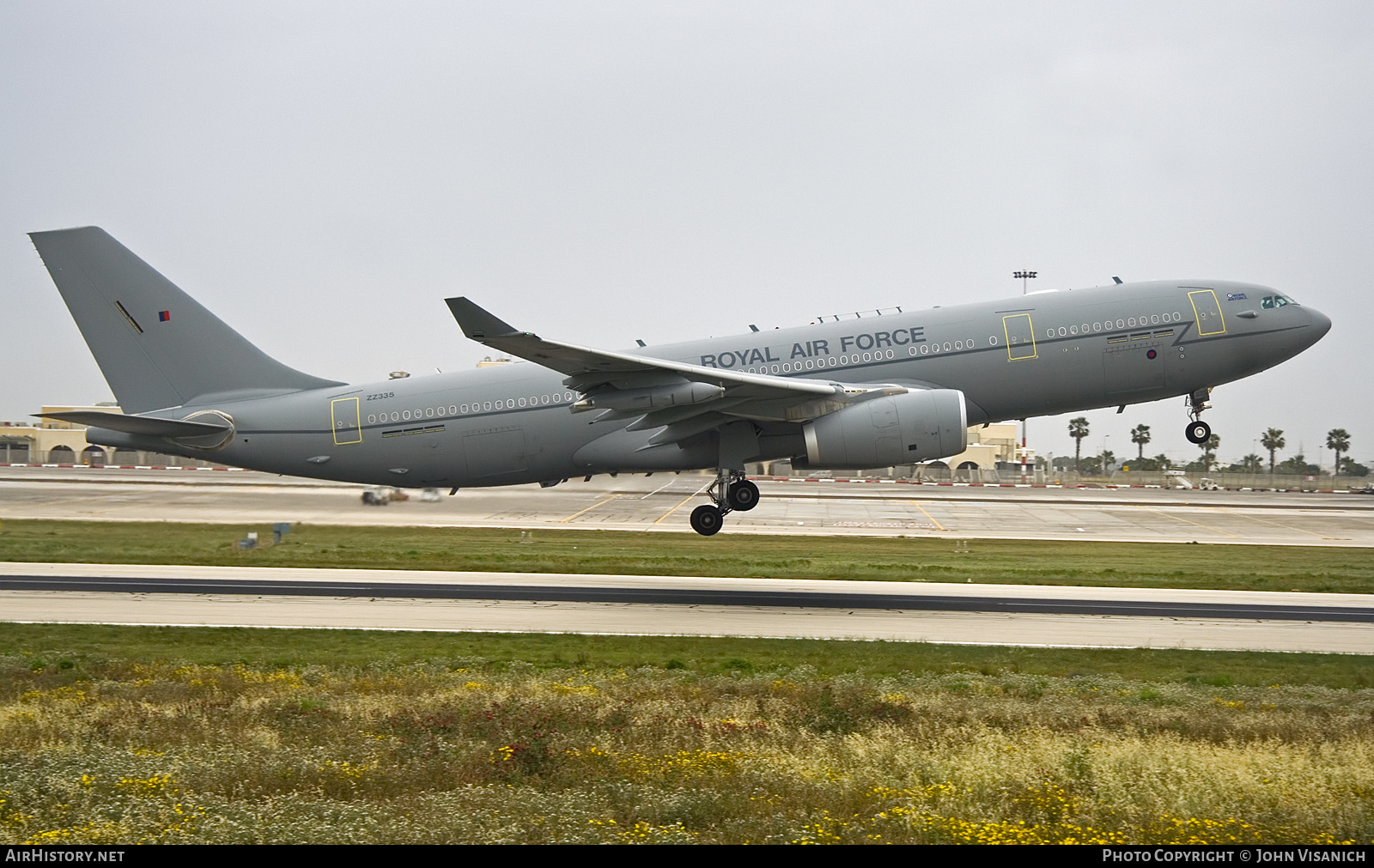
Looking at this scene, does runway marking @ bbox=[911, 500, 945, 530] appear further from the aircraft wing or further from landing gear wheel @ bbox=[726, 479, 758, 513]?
the aircraft wing

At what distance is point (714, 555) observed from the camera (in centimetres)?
4100

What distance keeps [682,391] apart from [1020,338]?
7.85 m

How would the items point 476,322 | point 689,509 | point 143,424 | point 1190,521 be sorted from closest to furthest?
point 476,322, point 143,424, point 1190,521, point 689,509

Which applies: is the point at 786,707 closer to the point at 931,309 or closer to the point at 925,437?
the point at 925,437

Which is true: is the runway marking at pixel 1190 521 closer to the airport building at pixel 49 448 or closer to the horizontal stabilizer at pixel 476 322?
the horizontal stabilizer at pixel 476 322

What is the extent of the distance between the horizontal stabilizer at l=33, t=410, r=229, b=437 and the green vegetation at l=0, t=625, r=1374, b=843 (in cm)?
494

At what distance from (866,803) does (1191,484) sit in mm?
102087

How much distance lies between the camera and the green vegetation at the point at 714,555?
35.0 metres

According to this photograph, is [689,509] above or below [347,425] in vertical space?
below

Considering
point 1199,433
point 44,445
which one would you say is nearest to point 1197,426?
point 1199,433

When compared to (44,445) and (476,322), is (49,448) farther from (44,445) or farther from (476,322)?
(476,322)

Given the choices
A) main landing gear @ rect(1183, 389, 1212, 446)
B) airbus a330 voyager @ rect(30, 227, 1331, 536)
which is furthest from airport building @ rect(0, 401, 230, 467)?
main landing gear @ rect(1183, 389, 1212, 446)

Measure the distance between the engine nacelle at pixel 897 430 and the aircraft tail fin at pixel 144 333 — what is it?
13.1m

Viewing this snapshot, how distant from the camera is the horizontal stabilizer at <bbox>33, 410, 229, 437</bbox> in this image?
2480cm
